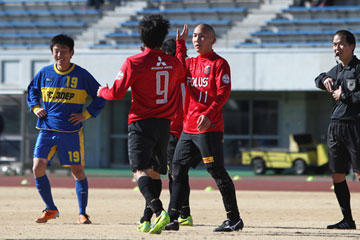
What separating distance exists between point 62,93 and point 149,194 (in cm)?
194

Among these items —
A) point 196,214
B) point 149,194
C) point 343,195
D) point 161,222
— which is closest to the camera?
point 161,222

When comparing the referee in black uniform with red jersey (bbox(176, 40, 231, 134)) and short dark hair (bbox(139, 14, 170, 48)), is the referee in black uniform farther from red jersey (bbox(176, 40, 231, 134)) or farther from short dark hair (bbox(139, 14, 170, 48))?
short dark hair (bbox(139, 14, 170, 48))

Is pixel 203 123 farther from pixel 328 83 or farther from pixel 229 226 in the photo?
pixel 328 83

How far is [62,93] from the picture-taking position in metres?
8.23

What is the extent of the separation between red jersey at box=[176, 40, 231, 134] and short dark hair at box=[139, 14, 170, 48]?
56cm

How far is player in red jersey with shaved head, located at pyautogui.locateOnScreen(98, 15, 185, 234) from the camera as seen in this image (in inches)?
275

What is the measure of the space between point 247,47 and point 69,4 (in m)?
9.21

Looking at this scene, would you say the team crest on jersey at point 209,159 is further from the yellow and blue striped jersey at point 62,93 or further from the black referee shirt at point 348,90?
the yellow and blue striped jersey at point 62,93

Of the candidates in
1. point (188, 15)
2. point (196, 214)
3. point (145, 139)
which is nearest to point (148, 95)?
point (145, 139)

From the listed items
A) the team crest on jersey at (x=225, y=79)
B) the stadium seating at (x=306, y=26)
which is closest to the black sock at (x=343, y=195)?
the team crest on jersey at (x=225, y=79)

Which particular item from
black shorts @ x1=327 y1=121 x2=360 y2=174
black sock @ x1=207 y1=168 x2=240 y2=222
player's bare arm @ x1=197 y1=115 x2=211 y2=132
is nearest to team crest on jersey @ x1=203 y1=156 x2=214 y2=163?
black sock @ x1=207 y1=168 x2=240 y2=222

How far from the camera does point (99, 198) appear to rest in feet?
42.1

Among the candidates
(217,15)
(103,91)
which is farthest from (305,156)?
(103,91)

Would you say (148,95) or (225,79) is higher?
(225,79)
